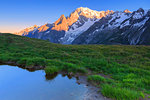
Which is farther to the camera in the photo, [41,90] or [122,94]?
[41,90]

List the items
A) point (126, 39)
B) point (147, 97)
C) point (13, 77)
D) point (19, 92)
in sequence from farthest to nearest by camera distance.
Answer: point (126, 39), point (13, 77), point (19, 92), point (147, 97)

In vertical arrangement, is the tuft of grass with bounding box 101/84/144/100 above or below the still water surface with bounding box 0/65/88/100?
above

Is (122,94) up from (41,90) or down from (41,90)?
up

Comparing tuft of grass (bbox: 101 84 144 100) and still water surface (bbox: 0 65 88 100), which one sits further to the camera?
still water surface (bbox: 0 65 88 100)

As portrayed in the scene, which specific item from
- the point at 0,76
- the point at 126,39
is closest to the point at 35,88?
the point at 0,76

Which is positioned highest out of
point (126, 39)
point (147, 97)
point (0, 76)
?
point (126, 39)

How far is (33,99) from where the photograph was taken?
27.9 ft

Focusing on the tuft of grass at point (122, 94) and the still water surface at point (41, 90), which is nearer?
the tuft of grass at point (122, 94)

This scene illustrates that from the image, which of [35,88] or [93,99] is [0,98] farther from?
[93,99]

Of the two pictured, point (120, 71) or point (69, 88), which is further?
point (120, 71)

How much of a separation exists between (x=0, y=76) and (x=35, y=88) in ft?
23.3

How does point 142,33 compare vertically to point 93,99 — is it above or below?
above

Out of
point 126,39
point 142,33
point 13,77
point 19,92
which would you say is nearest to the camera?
point 19,92

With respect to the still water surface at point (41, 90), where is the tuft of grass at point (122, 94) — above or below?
→ above
